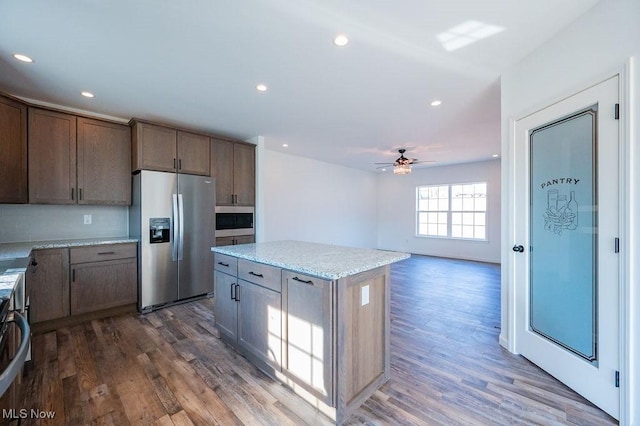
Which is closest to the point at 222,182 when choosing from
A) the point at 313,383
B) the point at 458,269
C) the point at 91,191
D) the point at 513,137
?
the point at 91,191

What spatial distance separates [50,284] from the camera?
9.27ft

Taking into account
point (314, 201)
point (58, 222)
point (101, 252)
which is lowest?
point (101, 252)

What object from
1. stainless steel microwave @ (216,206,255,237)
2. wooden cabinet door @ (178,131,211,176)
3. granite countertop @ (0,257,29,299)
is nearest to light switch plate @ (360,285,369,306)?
granite countertop @ (0,257,29,299)

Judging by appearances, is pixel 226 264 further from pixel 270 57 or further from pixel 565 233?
pixel 565 233

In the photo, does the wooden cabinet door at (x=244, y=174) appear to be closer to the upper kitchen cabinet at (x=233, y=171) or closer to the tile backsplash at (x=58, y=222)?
the upper kitchen cabinet at (x=233, y=171)

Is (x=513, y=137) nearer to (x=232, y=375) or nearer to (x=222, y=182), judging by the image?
(x=232, y=375)

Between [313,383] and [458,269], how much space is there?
522cm

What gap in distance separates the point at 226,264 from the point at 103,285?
1.87 meters

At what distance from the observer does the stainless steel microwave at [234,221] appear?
4.05 metres

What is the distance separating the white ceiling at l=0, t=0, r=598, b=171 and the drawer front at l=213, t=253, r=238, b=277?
5.57 feet

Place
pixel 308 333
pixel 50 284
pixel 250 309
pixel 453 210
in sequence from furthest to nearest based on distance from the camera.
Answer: pixel 453 210 < pixel 50 284 < pixel 250 309 < pixel 308 333

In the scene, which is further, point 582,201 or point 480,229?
point 480,229

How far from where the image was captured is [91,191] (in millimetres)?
3242

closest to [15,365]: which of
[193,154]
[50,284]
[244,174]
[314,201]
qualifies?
[50,284]
